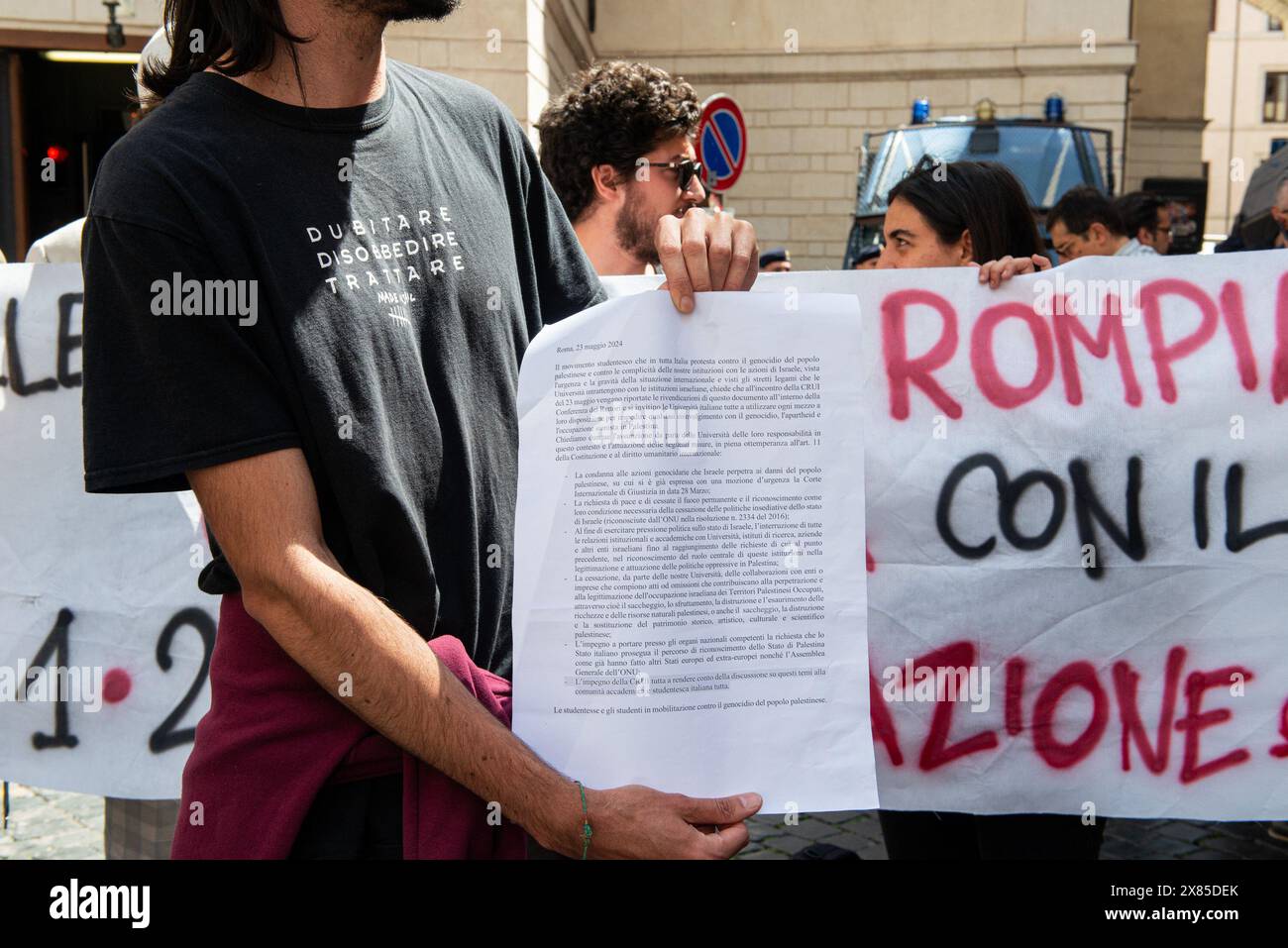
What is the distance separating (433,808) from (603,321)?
2.07 feet

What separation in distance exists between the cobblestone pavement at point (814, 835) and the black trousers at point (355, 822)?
9.86ft

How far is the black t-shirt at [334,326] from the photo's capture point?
1358 mm

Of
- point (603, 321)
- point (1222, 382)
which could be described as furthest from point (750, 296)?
point (1222, 382)

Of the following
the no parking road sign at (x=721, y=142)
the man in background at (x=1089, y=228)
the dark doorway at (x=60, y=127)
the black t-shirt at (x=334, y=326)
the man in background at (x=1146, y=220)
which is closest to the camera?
the black t-shirt at (x=334, y=326)

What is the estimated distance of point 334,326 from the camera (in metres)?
1.44

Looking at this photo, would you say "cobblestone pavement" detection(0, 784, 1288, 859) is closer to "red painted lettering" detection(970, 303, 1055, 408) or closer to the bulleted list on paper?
"red painted lettering" detection(970, 303, 1055, 408)

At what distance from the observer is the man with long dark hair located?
137 centimetres

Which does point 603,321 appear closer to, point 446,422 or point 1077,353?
point 446,422

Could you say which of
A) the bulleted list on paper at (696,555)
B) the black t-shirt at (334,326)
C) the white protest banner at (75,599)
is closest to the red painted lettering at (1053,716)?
the bulleted list on paper at (696,555)

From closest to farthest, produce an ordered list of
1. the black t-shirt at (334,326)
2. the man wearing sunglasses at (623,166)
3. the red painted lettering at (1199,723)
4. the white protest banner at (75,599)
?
the black t-shirt at (334,326), the red painted lettering at (1199,723), the white protest banner at (75,599), the man wearing sunglasses at (623,166)

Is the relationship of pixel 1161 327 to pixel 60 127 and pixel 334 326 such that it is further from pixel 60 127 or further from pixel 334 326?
pixel 60 127

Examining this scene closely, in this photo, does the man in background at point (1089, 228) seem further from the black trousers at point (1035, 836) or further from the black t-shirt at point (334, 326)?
the black t-shirt at point (334, 326)

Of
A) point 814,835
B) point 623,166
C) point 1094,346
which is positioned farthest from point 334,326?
point 814,835

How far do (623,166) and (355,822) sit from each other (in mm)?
2819
